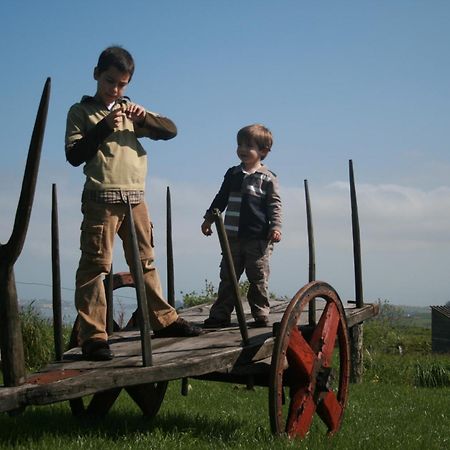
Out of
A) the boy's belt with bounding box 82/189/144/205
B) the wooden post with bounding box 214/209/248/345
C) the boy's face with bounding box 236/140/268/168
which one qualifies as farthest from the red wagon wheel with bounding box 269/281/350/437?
the boy's face with bounding box 236/140/268/168

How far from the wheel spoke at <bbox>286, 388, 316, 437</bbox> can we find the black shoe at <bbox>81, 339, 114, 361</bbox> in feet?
3.69

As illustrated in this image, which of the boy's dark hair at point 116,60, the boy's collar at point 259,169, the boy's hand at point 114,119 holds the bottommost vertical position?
the boy's collar at point 259,169

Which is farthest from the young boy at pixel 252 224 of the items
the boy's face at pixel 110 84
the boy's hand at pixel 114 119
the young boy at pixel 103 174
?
the boy's hand at pixel 114 119

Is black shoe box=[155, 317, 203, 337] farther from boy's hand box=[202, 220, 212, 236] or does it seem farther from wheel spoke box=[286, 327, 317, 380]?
boy's hand box=[202, 220, 212, 236]

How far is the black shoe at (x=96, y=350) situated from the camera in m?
4.48

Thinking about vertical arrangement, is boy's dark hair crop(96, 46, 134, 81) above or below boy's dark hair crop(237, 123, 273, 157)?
above

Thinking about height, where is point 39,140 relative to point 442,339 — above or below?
above

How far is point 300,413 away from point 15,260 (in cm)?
210

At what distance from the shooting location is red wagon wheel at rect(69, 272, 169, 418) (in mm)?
5590

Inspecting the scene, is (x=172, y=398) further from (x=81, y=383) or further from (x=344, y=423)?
(x=81, y=383)

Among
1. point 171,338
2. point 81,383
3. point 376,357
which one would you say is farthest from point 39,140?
point 376,357

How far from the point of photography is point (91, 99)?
16.0ft

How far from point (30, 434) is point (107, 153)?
5.95 ft

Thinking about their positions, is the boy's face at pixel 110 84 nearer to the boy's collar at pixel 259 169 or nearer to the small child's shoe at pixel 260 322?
the boy's collar at pixel 259 169
